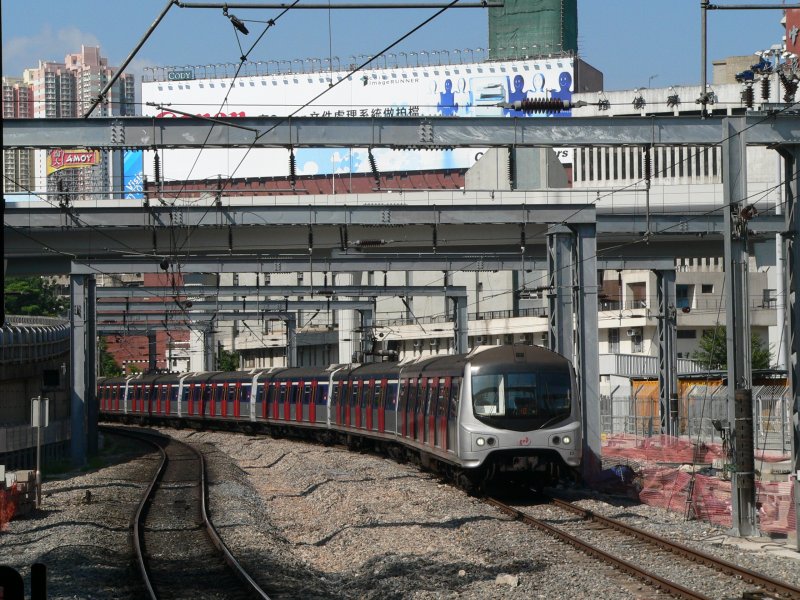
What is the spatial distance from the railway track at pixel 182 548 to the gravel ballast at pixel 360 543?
24 centimetres

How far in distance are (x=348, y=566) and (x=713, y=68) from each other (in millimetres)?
104052

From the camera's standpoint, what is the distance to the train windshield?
72.9 ft

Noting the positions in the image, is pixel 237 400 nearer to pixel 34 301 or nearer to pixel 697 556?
pixel 697 556

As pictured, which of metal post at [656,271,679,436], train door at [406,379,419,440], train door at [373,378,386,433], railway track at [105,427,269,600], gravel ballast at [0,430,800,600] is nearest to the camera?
gravel ballast at [0,430,800,600]

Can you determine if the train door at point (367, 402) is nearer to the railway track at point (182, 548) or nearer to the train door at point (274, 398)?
the railway track at point (182, 548)

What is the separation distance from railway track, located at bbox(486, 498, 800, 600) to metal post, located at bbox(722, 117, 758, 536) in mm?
1705

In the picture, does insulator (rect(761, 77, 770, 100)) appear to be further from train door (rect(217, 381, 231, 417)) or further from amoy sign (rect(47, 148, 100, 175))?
amoy sign (rect(47, 148, 100, 175))

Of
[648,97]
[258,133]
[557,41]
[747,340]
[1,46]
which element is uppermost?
[557,41]

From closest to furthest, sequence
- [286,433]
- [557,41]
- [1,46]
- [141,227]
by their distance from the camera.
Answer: [1,46]
[141,227]
[286,433]
[557,41]

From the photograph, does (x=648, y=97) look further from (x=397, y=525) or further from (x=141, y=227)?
(x=397, y=525)

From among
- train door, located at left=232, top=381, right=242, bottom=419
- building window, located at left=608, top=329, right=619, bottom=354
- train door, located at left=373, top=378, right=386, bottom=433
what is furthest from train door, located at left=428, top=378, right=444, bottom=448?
building window, located at left=608, top=329, right=619, bottom=354

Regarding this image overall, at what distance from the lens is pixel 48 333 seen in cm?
3841

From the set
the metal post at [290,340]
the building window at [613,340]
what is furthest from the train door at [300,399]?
the building window at [613,340]

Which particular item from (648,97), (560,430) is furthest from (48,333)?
(648,97)
